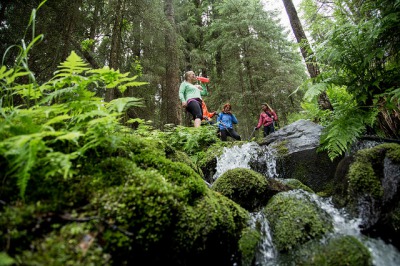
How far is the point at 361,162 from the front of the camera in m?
3.41

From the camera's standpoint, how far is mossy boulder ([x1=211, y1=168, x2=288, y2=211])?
3.47 m

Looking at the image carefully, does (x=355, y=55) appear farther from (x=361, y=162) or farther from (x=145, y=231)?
(x=145, y=231)

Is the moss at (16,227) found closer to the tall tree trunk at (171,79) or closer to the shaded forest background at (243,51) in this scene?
the shaded forest background at (243,51)

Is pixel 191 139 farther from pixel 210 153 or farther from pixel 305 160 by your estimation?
pixel 305 160

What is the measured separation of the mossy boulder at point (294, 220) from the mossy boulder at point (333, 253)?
0.39 ft

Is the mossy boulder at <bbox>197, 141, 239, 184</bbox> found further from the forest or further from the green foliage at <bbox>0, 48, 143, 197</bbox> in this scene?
the green foliage at <bbox>0, 48, 143, 197</bbox>

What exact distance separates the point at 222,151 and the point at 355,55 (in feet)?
12.4

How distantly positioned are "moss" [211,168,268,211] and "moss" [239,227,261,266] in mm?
857

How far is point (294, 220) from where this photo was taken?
2.84 m

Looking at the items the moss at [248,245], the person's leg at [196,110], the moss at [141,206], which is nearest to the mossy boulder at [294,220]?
the moss at [248,245]

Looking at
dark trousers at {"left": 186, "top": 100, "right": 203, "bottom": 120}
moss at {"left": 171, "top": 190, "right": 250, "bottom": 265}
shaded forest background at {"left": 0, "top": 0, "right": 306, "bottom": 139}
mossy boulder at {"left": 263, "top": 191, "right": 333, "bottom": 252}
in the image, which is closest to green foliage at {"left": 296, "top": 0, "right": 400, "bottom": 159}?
mossy boulder at {"left": 263, "top": 191, "right": 333, "bottom": 252}

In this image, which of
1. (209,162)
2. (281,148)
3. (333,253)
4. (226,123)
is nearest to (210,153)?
(209,162)

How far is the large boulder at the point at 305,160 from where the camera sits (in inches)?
219

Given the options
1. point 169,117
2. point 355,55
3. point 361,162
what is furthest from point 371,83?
point 169,117
